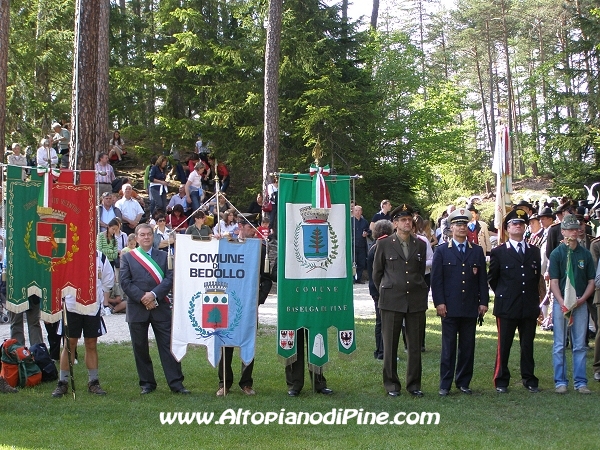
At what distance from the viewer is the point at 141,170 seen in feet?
91.1

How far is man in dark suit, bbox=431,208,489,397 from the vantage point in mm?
8609

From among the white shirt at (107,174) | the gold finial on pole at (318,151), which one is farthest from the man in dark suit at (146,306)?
the gold finial on pole at (318,151)

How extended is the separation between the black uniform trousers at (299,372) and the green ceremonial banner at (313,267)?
0.10m

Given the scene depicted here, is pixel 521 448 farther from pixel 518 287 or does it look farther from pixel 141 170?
pixel 141 170

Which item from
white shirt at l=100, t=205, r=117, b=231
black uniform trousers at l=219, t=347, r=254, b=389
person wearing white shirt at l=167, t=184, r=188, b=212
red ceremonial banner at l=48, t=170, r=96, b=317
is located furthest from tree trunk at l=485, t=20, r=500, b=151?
red ceremonial banner at l=48, t=170, r=96, b=317

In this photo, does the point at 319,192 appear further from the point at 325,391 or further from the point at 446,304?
the point at 325,391

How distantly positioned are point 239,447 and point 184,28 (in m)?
25.9

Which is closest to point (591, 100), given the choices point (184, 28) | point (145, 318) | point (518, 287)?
point (184, 28)

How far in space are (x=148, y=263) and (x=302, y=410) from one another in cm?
248

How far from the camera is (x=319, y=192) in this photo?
8.80 metres

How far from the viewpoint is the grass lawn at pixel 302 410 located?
675 centimetres

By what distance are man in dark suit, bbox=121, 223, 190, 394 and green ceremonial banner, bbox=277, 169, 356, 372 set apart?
1.32 m

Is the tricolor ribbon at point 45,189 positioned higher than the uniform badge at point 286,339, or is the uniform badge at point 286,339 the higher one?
the tricolor ribbon at point 45,189

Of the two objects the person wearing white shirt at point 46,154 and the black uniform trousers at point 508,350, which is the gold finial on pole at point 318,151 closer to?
the person wearing white shirt at point 46,154
